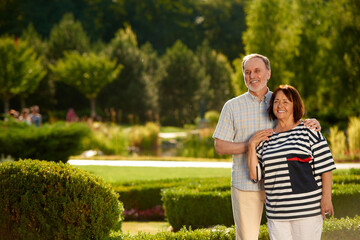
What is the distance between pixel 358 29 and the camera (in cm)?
1895

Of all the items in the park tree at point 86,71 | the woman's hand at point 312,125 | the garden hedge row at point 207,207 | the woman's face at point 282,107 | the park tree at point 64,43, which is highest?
the park tree at point 64,43

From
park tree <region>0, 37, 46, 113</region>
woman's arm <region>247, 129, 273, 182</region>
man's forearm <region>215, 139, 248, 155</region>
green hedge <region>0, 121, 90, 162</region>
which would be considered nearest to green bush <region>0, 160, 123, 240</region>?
man's forearm <region>215, 139, 248, 155</region>

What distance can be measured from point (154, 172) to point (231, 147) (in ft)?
26.9

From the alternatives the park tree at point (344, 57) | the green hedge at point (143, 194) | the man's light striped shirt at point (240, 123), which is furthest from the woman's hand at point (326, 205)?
the park tree at point (344, 57)

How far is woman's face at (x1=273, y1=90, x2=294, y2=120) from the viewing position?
3.12 metres

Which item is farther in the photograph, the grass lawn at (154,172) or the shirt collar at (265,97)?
the grass lawn at (154,172)

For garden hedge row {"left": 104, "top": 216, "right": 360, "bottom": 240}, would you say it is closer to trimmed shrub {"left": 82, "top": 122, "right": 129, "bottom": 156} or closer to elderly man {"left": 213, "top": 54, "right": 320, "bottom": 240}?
elderly man {"left": 213, "top": 54, "right": 320, "bottom": 240}

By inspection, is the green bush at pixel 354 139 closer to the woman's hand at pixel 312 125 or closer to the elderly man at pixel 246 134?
the elderly man at pixel 246 134

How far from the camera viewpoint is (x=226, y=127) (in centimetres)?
336

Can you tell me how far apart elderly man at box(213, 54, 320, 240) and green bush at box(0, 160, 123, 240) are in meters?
1.31

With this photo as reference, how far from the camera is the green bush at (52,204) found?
158 inches

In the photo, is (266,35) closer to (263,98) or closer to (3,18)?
(263,98)

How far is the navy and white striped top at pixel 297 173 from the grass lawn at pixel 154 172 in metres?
7.36

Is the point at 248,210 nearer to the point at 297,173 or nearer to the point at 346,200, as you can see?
the point at 297,173
